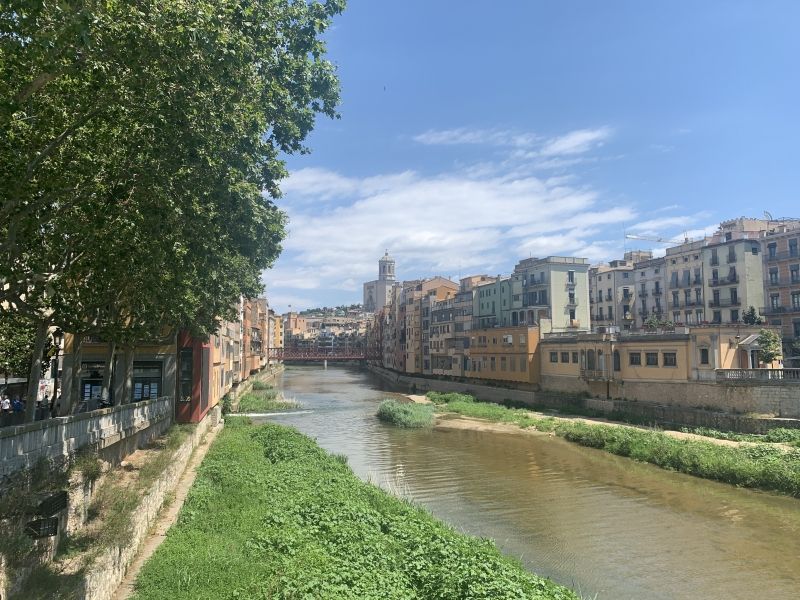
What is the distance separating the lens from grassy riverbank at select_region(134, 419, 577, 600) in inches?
514

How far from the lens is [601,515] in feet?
79.0

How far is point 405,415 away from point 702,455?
26254mm

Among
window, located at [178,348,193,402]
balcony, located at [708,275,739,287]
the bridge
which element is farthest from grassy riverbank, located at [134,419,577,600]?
the bridge

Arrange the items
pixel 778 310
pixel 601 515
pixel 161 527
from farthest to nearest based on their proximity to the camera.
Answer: pixel 778 310 < pixel 601 515 < pixel 161 527

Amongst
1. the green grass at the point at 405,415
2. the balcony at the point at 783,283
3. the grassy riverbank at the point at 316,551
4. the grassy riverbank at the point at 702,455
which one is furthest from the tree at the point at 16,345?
the balcony at the point at 783,283

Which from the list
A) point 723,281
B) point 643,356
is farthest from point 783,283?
point 643,356

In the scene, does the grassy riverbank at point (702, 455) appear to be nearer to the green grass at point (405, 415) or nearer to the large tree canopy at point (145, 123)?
the green grass at point (405, 415)

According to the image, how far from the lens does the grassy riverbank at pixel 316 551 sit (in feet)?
42.8

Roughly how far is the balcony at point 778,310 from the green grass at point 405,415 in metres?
37.4

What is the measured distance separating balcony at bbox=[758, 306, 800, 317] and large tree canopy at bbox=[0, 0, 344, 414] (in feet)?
195

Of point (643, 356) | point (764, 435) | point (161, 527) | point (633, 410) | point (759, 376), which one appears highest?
point (643, 356)

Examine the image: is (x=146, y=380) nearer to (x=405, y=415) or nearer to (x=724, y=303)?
(x=405, y=415)

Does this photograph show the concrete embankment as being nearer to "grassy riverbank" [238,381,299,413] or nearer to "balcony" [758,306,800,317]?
"grassy riverbank" [238,381,299,413]

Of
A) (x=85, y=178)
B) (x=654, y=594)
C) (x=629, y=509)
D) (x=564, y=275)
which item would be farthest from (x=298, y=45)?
(x=564, y=275)
